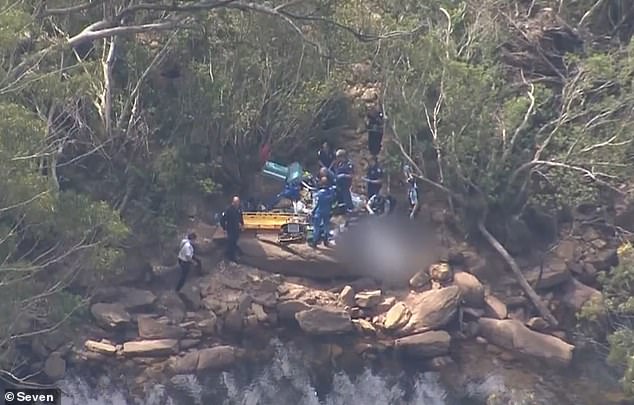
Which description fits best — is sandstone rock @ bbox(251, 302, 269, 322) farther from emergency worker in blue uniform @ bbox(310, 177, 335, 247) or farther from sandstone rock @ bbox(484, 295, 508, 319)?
sandstone rock @ bbox(484, 295, 508, 319)

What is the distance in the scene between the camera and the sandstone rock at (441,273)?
2836 centimetres

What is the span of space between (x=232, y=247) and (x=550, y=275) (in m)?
7.92

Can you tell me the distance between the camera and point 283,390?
2572 centimetres

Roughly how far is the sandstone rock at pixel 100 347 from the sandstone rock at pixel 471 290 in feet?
27.1

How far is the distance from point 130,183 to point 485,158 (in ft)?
28.3

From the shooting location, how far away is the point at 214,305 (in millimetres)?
27766

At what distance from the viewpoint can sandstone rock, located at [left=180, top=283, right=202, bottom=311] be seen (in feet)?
91.1

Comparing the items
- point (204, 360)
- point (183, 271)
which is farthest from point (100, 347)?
point (183, 271)

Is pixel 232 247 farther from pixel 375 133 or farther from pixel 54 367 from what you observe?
pixel 375 133

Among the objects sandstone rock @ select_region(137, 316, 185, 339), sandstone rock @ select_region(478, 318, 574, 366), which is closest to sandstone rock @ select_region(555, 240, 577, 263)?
sandstone rock @ select_region(478, 318, 574, 366)

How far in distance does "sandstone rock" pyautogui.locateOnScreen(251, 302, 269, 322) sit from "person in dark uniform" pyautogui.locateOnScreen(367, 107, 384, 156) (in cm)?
678

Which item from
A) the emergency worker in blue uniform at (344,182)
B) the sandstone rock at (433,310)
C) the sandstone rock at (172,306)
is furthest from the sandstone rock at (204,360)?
the emergency worker in blue uniform at (344,182)

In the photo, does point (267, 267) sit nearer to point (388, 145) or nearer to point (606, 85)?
point (388, 145)

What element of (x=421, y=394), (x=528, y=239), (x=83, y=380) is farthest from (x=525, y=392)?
(x=83, y=380)
